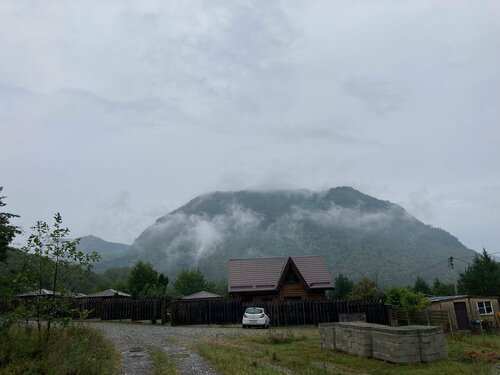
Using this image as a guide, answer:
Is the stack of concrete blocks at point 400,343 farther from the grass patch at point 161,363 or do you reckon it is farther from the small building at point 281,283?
the small building at point 281,283

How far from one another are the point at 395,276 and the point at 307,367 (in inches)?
6642

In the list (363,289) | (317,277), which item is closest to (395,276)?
(363,289)

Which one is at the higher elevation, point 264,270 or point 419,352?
point 264,270

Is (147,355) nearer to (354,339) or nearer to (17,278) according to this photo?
(17,278)

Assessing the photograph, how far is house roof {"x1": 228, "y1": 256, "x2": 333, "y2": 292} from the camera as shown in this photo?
3969 cm

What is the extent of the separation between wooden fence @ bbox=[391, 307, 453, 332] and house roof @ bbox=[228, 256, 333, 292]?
9.88 meters

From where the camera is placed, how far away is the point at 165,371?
11.9m

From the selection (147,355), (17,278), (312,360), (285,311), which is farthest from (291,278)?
(17,278)

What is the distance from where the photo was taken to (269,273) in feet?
136

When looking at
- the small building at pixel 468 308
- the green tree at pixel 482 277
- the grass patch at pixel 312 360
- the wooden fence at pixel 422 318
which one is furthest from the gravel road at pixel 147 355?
the green tree at pixel 482 277

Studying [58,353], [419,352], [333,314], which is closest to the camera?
[58,353]

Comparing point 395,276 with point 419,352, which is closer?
point 419,352

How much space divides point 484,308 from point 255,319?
21.1 meters

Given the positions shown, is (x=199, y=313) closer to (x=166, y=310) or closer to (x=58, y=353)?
(x=166, y=310)
